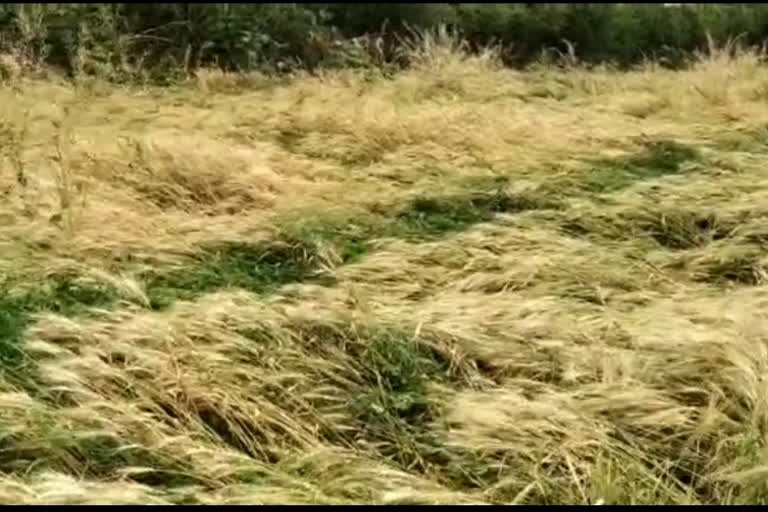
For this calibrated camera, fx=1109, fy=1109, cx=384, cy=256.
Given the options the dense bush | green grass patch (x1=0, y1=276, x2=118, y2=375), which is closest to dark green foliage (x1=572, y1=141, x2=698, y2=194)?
green grass patch (x1=0, y1=276, x2=118, y2=375)

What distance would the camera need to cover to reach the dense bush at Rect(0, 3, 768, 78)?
791 cm

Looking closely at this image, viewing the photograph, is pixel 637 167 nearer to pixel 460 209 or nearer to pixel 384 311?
pixel 460 209

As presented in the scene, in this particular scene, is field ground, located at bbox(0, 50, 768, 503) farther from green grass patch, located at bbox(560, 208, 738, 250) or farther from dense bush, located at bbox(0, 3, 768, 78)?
dense bush, located at bbox(0, 3, 768, 78)

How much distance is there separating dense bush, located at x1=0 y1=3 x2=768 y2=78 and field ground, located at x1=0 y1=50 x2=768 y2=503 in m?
2.21

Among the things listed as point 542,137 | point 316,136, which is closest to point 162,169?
point 316,136

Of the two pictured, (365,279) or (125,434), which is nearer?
(125,434)

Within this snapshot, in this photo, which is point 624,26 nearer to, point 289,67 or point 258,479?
point 289,67

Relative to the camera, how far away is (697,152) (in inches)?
204

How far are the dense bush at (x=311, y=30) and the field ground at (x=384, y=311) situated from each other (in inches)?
87.1

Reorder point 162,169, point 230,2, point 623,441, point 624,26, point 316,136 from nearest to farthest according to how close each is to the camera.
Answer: point 623,441 → point 162,169 → point 316,136 → point 230,2 → point 624,26

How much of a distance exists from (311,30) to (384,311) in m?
7.42

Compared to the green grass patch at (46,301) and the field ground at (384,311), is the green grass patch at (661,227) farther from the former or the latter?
the green grass patch at (46,301)

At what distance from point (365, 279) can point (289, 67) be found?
6029 mm

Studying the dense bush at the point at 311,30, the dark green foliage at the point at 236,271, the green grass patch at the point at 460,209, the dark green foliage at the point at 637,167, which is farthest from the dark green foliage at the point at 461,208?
the dense bush at the point at 311,30
